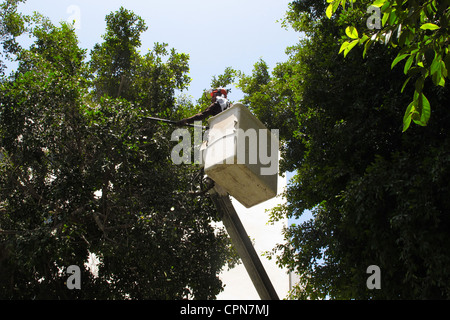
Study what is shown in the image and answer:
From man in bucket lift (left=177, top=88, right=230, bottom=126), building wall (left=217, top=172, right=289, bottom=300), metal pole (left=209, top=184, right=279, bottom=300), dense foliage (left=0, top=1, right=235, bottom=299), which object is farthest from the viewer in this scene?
building wall (left=217, top=172, right=289, bottom=300)

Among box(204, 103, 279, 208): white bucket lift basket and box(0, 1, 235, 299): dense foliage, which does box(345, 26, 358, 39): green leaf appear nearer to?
box(204, 103, 279, 208): white bucket lift basket

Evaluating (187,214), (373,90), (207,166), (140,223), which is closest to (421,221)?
(373,90)

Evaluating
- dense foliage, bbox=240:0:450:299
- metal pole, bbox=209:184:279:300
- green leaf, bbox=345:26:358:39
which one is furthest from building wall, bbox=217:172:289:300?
green leaf, bbox=345:26:358:39

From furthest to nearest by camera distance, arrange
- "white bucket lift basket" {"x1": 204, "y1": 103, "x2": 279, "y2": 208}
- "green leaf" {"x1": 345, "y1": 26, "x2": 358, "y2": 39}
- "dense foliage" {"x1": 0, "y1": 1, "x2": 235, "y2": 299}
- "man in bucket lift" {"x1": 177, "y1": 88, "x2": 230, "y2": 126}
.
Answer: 1. "dense foliage" {"x1": 0, "y1": 1, "x2": 235, "y2": 299}
2. "man in bucket lift" {"x1": 177, "y1": 88, "x2": 230, "y2": 126}
3. "white bucket lift basket" {"x1": 204, "y1": 103, "x2": 279, "y2": 208}
4. "green leaf" {"x1": 345, "y1": 26, "x2": 358, "y2": 39}

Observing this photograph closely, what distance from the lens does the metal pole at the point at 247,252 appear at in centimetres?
599

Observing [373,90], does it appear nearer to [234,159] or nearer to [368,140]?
[368,140]

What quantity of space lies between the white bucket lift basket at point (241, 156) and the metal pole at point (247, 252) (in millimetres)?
407

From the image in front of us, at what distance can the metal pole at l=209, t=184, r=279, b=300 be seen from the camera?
19.6ft

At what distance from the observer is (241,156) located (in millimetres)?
5234

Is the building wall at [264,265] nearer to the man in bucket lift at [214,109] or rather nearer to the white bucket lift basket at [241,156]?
the man in bucket lift at [214,109]

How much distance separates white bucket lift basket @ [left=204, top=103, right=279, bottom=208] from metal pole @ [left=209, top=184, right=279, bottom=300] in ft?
1.34

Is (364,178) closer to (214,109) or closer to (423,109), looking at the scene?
(214,109)

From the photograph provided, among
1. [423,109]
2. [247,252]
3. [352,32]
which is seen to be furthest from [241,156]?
[423,109]

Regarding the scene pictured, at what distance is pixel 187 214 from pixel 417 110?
15.3 ft
